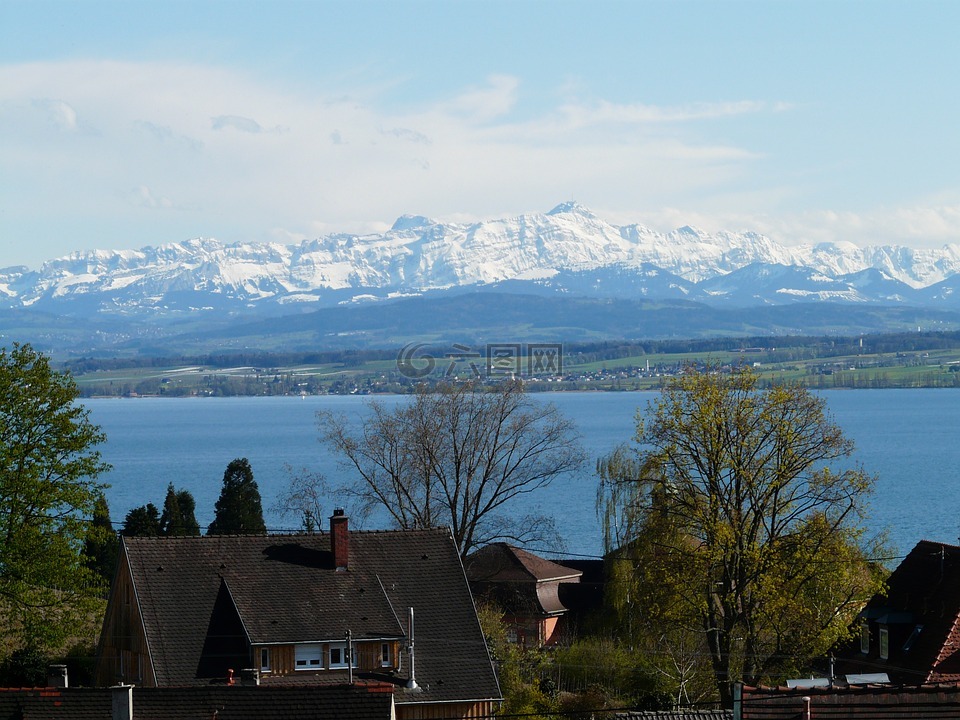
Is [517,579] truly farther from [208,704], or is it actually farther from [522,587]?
[208,704]

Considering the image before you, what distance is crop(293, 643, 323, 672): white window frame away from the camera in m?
28.4

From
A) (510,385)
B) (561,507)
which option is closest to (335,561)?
(510,385)

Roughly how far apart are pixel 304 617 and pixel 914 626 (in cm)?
1360

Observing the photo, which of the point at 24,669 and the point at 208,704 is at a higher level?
the point at 208,704

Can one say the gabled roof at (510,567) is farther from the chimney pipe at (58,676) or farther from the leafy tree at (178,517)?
the chimney pipe at (58,676)

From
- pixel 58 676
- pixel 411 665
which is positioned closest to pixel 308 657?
pixel 411 665

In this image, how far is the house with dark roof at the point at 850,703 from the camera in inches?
688

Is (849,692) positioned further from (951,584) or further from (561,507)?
(561,507)

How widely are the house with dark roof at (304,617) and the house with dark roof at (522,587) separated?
16.0 metres

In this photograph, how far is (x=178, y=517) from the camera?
174ft

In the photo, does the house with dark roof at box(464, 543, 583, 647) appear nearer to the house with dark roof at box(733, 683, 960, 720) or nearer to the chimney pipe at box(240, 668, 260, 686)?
the chimney pipe at box(240, 668, 260, 686)

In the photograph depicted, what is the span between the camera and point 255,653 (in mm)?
28219

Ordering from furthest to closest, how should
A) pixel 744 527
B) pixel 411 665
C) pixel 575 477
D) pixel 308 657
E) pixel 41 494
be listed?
pixel 575 477, pixel 41 494, pixel 744 527, pixel 308 657, pixel 411 665

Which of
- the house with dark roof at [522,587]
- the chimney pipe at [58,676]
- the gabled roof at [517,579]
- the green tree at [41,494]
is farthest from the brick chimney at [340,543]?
the gabled roof at [517,579]
